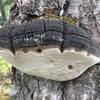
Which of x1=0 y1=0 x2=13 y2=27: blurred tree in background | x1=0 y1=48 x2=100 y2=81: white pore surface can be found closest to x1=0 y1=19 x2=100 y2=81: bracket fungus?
x1=0 y1=48 x2=100 y2=81: white pore surface

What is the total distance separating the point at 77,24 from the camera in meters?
1.39

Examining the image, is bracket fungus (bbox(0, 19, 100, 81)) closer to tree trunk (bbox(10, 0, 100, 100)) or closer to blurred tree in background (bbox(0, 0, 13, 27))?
tree trunk (bbox(10, 0, 100, 100))

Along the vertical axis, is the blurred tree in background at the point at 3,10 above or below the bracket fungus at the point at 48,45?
below

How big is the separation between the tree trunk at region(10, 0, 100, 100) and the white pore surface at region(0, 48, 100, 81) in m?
0.06

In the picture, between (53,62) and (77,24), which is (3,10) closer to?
Answer: (77,24)

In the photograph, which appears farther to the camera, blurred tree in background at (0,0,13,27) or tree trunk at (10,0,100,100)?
blurred tree in background at (0,0,13,27)

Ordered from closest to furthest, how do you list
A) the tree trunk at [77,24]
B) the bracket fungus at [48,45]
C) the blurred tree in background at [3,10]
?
the bracket fungus at [48,45] < the tree trunk at [77,24] < the blurred tree in background at [3,10]

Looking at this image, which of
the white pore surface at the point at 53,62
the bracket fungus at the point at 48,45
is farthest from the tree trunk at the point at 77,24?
the bracket fungus at the point at 48,45

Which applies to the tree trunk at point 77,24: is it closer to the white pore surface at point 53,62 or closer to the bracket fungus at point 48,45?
the white pore surface at point 53,62

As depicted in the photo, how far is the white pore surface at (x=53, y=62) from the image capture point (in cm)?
114

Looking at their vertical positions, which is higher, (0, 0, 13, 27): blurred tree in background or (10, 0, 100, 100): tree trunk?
(10, 0, 100, 100): tree trunk

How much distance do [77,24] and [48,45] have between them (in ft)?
1.10

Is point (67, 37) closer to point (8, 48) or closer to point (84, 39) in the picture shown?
point (84, 39)

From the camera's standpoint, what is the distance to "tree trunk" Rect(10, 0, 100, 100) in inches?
54.3
